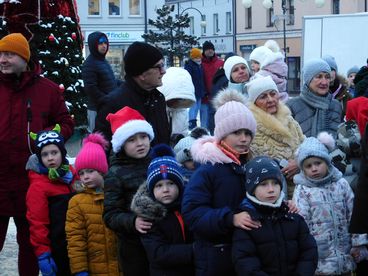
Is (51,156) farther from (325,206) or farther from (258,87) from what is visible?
(325,206)

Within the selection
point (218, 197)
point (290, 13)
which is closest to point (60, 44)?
point (218, 197)

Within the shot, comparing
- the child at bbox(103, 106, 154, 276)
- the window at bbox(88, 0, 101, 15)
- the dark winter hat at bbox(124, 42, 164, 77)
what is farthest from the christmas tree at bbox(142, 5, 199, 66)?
the child at bbox(103, 106, 154, 276)

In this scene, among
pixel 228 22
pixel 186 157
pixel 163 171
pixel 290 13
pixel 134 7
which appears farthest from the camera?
pixel 228 22

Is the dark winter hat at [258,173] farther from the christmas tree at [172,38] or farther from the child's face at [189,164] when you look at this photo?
the christmas tree at [172,38]

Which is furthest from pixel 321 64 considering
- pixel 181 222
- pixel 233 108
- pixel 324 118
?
Result: pixel 181 222

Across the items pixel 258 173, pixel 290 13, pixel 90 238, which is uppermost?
pixel 290 13

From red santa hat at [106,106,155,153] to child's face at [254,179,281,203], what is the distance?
1071 millimetres

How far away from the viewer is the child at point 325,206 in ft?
15.3

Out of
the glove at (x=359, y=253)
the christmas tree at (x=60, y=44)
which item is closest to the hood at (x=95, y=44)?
the christmas tree at (x=60, y=44)

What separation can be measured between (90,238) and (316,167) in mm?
1656

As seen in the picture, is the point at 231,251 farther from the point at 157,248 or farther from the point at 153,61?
the point at 153,61

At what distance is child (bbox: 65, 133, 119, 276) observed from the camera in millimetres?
4531

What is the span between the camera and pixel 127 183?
14.0 feet

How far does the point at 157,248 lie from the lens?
12.9ft
